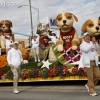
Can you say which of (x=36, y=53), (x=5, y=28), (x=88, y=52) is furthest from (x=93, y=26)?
(x=5, y=28)

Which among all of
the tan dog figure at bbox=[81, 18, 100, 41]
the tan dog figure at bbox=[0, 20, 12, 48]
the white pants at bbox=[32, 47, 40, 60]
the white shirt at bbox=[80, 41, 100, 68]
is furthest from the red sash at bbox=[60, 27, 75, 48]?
the tan dog figure at bbox=[0, 20, 12, 48]

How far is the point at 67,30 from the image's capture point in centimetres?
982

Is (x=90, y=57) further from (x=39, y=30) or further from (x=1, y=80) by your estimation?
(x=39, y=30)

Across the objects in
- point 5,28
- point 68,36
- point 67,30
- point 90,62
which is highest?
point 5,28

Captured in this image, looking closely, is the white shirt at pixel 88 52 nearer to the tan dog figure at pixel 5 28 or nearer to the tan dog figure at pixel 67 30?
the tan dog figure at pixel 67 30

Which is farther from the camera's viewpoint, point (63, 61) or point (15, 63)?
point (63, 61)

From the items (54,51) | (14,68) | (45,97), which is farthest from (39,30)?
(45,97)

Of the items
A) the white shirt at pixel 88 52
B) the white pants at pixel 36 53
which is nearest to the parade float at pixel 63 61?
the white shirt at pixel 88 52

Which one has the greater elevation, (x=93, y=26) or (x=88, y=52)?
(x=93, y=26)

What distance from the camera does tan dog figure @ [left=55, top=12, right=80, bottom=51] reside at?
31.4 ft

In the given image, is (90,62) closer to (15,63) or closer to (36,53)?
(15,63)

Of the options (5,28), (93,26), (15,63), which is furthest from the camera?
(5,28)

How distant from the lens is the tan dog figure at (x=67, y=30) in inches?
376

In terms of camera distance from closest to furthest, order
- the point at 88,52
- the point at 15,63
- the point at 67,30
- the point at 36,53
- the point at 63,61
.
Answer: the point at 88,52 < the point at 15,63 < the point at 63,61 < the point at 67,30 < the point at 36,53
